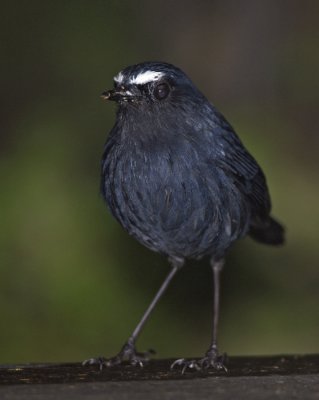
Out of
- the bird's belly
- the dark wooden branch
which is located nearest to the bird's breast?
the bird's belly

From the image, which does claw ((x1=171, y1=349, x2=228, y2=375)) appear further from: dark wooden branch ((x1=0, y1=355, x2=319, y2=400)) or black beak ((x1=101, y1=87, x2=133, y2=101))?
black beak ((x1=101, y1=87, x2=133, y2=101))

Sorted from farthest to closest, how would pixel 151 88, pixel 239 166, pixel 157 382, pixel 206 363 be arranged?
pixel 239 166 < pixel 151 88 < pixel 206 363 < pixel 157 382

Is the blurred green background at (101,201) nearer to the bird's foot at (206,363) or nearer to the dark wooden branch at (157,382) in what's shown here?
the bird's foot at (206,363)

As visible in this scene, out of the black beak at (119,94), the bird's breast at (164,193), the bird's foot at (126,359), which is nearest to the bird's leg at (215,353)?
the bird's foot at (126,359)

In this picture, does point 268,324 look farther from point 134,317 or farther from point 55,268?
point 55,268

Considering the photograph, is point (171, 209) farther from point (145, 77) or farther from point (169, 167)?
point (145, 77)

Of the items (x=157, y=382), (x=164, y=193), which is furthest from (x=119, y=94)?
(x=157, y=382)
